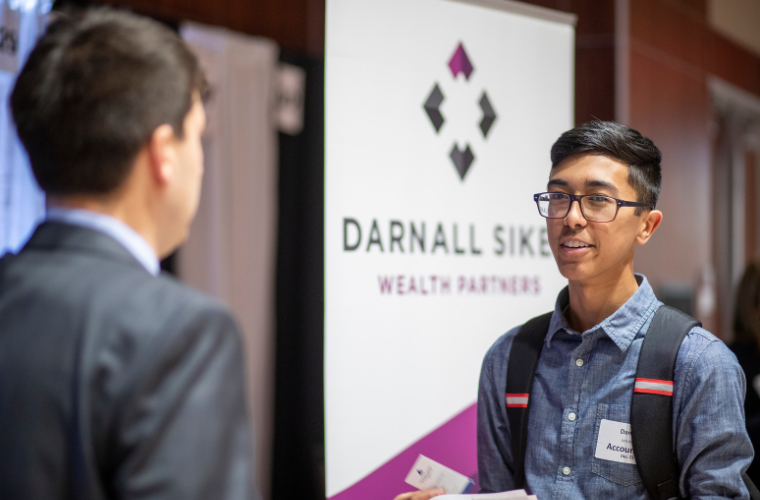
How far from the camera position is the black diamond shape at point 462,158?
207 centimetres

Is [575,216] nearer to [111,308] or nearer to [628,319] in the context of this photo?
[628,319]

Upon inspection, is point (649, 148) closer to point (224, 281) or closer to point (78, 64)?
point (78, 64)

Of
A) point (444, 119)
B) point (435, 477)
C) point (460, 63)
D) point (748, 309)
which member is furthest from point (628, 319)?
point (748, 309)

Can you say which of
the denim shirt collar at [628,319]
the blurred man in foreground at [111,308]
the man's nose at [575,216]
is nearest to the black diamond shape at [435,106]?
the man's nose at [575,216]

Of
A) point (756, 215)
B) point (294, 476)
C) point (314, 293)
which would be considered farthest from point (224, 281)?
point (756, 215)

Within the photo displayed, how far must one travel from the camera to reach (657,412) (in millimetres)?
1340

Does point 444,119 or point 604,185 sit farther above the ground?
point 444,119

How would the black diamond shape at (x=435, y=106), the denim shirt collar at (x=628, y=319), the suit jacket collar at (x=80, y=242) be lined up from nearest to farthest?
the suit jacket collar at (x=80, y=242), the denim shirt collar at (x=628, y=319), the black diamond shape at (x=435, y=106)

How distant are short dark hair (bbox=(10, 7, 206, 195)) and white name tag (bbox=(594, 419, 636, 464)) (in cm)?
107

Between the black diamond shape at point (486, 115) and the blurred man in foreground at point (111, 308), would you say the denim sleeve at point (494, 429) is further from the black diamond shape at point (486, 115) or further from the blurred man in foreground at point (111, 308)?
the blurred man in foreground at point (111, 308)

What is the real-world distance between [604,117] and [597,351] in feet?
5.52

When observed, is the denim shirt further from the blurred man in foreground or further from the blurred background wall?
the blurred background wall

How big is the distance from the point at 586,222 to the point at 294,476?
3.07 m

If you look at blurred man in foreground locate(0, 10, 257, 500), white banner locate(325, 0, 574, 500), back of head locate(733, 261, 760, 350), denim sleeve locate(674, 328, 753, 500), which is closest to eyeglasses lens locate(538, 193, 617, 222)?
denim sleeve locate(674, 328, 753, 500)
